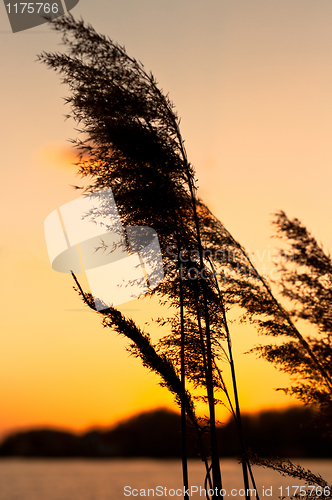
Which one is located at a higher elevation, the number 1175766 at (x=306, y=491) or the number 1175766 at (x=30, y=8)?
the number 1175766 at (x=30, y=8)

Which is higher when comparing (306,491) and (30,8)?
(30,8)

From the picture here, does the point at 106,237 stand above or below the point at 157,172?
below

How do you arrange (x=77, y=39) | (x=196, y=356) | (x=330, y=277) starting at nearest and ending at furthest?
(x=330, y=277), (x=77, y=39), (x=196, y=356)

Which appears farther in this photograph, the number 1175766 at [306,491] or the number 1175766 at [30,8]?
→ the number 1175766 at [30,8]

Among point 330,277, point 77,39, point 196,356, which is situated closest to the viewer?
point 330,277

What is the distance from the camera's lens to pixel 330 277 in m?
1.65

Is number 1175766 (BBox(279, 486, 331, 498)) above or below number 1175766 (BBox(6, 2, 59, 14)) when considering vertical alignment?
below

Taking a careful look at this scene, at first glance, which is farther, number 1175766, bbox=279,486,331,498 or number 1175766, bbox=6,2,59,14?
Result: number 1175766, bbox=6,2,59,14

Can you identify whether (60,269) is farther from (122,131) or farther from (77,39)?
(77,39)

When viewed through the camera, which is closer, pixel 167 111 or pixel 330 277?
pixel 330 277

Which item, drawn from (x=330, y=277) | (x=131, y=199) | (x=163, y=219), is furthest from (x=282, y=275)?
(x=131, y=199)

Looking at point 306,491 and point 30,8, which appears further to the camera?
point 30,8

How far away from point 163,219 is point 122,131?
2.15ft

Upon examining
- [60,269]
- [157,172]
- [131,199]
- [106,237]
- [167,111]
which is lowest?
[60,269]
